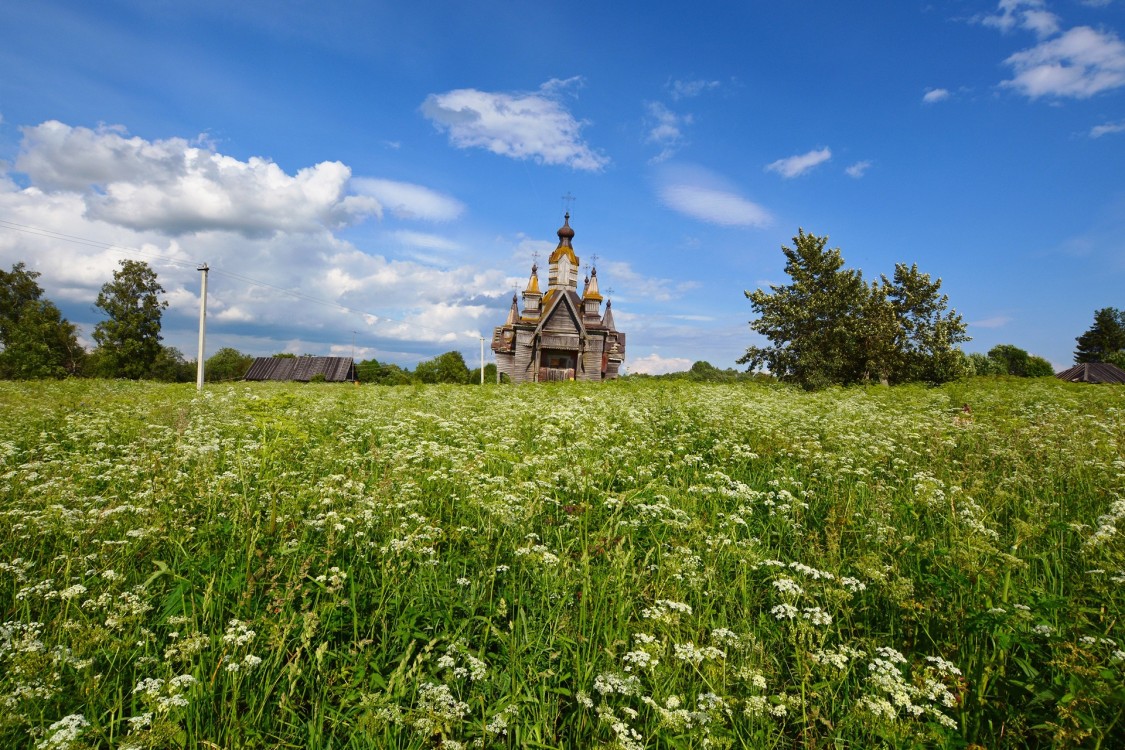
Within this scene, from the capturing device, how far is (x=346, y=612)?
11.8 ft

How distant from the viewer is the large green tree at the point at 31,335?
5200 centimetres

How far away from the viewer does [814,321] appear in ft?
106

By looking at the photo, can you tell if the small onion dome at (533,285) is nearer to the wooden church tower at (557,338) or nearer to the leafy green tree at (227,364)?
the wooden church tower at (557,338)

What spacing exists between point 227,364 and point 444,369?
193ft

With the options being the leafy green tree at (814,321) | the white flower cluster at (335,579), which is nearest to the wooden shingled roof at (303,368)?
the leafy green tree at (814,321)

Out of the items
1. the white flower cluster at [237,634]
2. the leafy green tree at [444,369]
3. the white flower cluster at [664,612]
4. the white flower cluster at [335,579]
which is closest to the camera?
the white flower cluster at [237,634]

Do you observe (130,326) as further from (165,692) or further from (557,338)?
(165,692)

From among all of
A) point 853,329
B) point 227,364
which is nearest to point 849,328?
point 853,329

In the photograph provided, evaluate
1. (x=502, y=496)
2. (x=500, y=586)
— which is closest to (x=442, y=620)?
(x=500, y=586)

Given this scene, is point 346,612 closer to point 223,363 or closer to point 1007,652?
point 1007,652

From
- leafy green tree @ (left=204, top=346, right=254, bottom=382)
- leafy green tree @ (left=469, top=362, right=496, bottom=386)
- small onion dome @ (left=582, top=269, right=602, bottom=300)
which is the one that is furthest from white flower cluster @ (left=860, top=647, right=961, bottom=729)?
leafy green tree @ (left=204, top=346, right=254, bottom=382)

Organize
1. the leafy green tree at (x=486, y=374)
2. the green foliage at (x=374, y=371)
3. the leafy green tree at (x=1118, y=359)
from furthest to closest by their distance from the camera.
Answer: the green foliage at (x=374, y=371) < the leafy green tree at (x=486, y=374) < the leafy green tree at (x=1118, y=359)

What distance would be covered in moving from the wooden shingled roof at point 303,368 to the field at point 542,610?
8035cm

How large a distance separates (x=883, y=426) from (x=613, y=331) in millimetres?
39599
